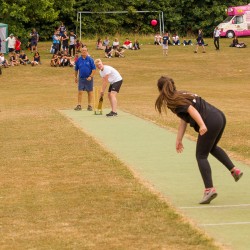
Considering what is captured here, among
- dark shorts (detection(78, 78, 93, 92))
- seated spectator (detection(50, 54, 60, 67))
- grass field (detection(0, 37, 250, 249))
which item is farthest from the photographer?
seated spectator (detection(50, 54, 60, 67))

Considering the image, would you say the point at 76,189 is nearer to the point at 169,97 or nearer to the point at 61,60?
the point at 169,97

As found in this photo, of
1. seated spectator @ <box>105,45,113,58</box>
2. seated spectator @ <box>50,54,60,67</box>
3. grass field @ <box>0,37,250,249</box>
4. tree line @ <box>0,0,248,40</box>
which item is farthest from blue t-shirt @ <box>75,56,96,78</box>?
tree line @ <box>0,0,248,40</box>

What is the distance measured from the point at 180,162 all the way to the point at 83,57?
11215mm

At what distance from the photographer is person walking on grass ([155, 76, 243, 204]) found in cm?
947

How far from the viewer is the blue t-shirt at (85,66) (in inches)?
951

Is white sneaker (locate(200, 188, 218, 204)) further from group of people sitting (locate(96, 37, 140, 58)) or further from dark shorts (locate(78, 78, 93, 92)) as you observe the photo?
group of people sitting (locate(96, 37, 140, 58))

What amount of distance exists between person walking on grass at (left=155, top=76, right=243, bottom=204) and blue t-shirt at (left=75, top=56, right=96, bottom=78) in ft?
46.6

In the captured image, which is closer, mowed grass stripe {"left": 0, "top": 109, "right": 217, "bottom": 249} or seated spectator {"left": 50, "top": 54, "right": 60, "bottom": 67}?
mowed grass stripe {"left": 0, "top": 109, "right": 217, "bottom": 249}

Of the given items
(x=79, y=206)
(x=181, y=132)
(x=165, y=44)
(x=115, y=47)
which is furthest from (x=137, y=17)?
(x=79, y=206)

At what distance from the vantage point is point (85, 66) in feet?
79.5

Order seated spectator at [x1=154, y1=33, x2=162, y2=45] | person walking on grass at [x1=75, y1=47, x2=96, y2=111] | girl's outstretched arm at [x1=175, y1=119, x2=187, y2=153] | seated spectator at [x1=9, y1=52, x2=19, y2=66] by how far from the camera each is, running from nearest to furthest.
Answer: girl's outstretched arm at [x1=175, y1=119, x2=187, y2=153] → person walking on grass at [x1=75, y1=47, x2=96, y2=111] → seated spectator at [x1=9, y1=52, x2=19, y2=66] → seated spectator at [x1=154, y1=33, x2=162, y2=45]

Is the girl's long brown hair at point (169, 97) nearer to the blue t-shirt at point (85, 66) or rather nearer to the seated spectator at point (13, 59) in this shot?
the blue t-shirt at point (85, 66)

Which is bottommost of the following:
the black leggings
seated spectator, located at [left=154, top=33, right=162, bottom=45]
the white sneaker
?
seated spectator, located at [left=154, top=33, right=162, bottom=45]

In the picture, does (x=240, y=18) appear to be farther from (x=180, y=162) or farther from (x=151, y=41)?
(x=180, y=162)
